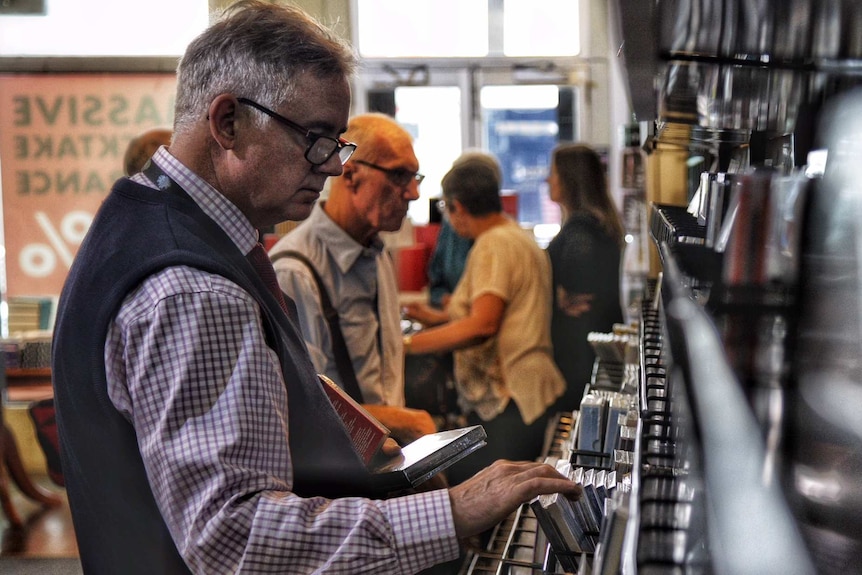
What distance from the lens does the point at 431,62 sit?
9148 mm

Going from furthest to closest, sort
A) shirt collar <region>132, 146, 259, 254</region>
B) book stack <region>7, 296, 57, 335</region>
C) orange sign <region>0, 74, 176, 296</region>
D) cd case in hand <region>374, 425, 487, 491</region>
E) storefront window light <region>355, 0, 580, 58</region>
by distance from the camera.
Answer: storefront window light <region>355, 0, 580, 58</region>
book stack <region>7, 296, 57, 335</region>
orange sign <region>0, 74, 176, 296</region>
cd case in hand <region>374, 425, 487, 491</region>
shirt collar <region>132, 146, 259, 254</region>

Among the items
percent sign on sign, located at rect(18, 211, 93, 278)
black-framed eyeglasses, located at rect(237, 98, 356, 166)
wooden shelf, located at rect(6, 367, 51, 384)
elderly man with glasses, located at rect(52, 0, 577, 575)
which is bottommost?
wooden shelf, located at rect(6, 367, 51, 384)

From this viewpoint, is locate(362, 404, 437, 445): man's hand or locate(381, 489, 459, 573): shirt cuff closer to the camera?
locate(381, 489, 459, 573): shirt cuff

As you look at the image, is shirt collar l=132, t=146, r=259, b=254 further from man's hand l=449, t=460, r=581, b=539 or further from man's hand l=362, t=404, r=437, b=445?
man's hand l=362, t=404, r=437, b=445

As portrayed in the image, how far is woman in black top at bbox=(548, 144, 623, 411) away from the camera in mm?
4059

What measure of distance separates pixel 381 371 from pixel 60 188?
2043 mm

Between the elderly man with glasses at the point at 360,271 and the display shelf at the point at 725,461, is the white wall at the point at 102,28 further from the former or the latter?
the display shelf at the point at 725,461

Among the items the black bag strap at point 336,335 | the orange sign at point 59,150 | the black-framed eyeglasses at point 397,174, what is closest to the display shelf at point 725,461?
the black bag strap at point 336,335

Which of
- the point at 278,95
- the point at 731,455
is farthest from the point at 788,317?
the point at 278,95

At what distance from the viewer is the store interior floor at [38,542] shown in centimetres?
405

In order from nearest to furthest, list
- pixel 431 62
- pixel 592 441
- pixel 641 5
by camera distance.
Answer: pixel 641 5 < pixel 592 441 < pixel 431 62

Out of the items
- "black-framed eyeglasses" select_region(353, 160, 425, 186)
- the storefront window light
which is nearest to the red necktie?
"black-framed eyeglasses" select_region(353, 160, 425, 186)

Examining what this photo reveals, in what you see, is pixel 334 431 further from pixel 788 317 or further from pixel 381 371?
pixel 381 371

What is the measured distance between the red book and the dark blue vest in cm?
22
